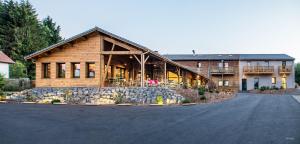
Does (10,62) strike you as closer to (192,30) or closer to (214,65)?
(192,30)

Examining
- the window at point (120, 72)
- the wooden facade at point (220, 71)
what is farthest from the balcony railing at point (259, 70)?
the window at point (120, 72)

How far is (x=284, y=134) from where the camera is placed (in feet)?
31.1

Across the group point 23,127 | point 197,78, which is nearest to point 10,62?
point 197,78

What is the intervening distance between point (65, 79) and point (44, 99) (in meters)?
2.50

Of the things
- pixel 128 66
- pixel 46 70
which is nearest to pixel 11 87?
pixel 46 70

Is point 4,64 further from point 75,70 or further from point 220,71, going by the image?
point 220,71

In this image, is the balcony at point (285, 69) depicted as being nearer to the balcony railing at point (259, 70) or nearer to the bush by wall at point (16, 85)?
the balcony railing at point (259, 70)

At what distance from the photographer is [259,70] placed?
5347 cm

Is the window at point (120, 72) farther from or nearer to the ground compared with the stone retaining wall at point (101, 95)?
farther from the ground

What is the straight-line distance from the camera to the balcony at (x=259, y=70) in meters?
53.5

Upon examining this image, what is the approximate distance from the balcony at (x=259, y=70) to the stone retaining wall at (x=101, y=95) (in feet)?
106

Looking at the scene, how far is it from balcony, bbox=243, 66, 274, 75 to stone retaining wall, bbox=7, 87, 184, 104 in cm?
3230

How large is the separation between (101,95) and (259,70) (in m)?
35.8

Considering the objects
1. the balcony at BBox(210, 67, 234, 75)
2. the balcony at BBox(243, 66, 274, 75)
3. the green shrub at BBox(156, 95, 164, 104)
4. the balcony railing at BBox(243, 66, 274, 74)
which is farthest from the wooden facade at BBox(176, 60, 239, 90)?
the green shrub at BBox(156, 95, 164, 104)
